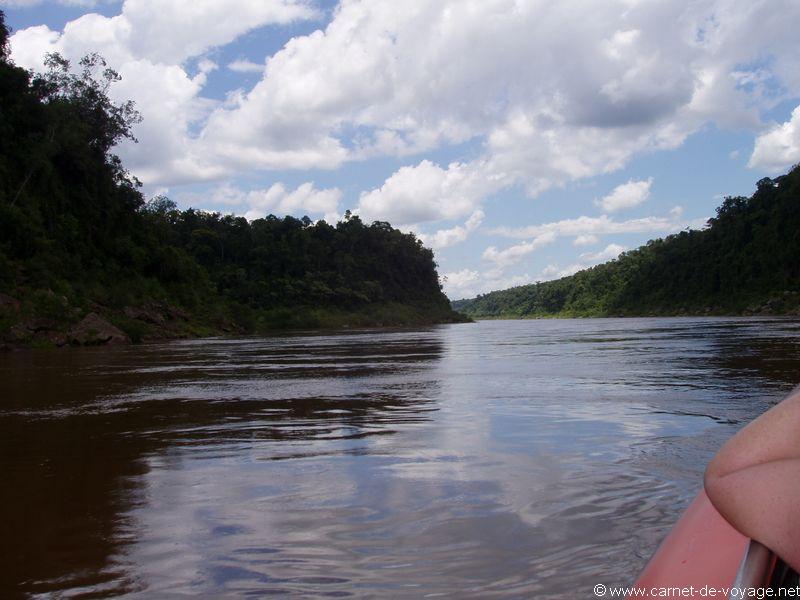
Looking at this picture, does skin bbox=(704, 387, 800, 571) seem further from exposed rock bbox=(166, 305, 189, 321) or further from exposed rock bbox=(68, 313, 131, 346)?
exposed rock bbox=(166, 305, 189, 321)

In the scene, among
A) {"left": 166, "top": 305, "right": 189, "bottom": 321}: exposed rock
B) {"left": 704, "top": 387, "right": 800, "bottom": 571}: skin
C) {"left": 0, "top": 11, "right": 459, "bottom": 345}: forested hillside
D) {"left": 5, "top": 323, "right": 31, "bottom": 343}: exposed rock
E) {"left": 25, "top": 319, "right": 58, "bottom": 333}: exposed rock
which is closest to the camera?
{"left": 704, "top": 387, "right": 800, "bottom": 571}: skin

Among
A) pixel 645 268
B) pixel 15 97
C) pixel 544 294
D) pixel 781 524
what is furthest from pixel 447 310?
pixel 781 524

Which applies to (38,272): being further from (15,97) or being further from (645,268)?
(645,268)

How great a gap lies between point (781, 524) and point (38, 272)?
33972mm

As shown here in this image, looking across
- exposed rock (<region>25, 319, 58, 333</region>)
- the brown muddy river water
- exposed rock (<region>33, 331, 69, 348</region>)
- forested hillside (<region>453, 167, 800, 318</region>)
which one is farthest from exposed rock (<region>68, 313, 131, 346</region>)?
forested hillside (<region>453, 167, 800, 318</region>)

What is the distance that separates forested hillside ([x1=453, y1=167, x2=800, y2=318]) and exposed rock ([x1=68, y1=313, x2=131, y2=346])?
57.6m

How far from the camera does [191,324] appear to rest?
41.3 metres

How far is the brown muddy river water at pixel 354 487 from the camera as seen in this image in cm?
274

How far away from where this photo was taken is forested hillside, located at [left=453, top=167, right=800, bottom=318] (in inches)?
3036

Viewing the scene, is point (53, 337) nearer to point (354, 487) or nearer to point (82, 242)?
point (82, 242)

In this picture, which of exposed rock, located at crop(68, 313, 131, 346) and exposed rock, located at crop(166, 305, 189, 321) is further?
exposed rock, located at crop(166, 305, 189, 321)

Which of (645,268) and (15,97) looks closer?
(15,97)

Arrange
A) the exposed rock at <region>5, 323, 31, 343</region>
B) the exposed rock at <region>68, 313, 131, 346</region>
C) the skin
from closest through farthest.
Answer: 1. the skin
2. the exposed rock at <region>5, 323, 31, 343</region>
3. the exposed rock at <region>68, 313, 131, 346</region>

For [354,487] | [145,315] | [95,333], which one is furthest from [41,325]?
[354,487]
